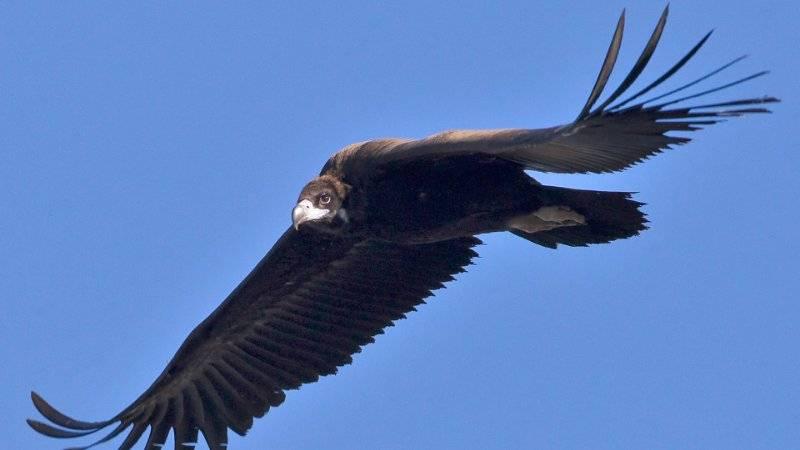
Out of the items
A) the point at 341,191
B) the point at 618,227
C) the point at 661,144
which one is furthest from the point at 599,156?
the point at 341,191

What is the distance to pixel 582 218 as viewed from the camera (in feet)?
31.4

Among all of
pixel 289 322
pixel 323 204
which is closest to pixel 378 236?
pixel 323 204

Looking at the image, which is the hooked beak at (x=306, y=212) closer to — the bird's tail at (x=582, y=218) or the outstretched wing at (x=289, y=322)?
the outstretched wing at (x=289, y=322)

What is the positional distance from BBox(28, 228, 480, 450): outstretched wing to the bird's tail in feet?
3.09

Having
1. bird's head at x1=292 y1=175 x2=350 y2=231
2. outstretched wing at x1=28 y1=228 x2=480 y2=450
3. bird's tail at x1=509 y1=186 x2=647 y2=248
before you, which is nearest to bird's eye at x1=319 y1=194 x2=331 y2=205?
bird's head at x1=292 y1=175 x2=350 y2=231

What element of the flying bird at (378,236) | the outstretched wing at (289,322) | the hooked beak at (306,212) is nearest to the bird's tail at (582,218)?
the flying bird at (378,236)

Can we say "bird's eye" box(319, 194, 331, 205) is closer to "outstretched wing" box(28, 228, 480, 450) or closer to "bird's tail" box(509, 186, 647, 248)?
"outstretched wing" box(28, 228, 480, 450)

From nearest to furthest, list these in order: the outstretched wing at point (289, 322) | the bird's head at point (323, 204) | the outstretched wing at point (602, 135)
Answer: the outstretched wing at point (602, 135) < the bird's head at point (323, 204) < the outstretched wing at point (289, 322)

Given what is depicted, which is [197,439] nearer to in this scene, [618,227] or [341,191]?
[341,191]

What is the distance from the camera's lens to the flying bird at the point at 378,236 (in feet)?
27.7

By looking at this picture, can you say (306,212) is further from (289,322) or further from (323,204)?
(289,322)

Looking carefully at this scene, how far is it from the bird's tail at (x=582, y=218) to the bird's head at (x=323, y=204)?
970 millimetres

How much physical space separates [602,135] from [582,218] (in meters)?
1.24

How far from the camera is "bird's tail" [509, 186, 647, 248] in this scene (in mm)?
9422
